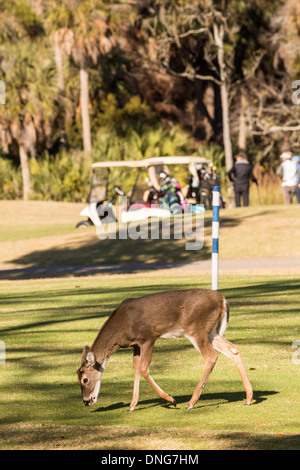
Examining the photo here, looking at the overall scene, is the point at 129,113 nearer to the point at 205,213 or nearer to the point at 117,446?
the point at 205,213

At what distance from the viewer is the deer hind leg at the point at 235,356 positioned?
721 centimetres

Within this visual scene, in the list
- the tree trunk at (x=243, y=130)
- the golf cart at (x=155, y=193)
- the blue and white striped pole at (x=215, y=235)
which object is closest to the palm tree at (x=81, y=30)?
the tree trunk at (x=243, y=130)

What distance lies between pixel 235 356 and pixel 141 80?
53476mm

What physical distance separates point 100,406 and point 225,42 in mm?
46488

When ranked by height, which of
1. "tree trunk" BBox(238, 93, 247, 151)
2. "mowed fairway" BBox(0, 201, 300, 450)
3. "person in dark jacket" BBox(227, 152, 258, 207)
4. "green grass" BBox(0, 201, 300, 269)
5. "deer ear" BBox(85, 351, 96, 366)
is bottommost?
"green grass" BBox(0, 201, 300, 269)

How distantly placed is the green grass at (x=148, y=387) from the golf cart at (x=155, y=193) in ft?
47.5

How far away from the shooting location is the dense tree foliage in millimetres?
47969

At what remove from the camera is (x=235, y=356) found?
725cm

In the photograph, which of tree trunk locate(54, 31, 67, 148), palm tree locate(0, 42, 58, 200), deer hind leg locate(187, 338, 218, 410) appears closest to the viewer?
deer hind leg locate(187, 338, 218, 410)

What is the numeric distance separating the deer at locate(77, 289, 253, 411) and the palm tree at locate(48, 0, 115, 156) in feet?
137

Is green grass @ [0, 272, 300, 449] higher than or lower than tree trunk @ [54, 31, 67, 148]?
lower

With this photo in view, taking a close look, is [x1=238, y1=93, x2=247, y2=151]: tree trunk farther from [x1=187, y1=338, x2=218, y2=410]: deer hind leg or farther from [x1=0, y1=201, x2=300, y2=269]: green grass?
[x1=187, y1=338, x2=218, y2=410]: deer hind leg

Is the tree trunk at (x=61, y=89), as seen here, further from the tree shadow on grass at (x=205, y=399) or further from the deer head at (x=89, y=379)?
the deer head at (x=89, y=379)

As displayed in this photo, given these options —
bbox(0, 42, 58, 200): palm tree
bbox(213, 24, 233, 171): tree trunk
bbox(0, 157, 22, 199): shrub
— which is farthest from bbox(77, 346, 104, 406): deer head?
bbox(0, 157, 22, 199): shrub
